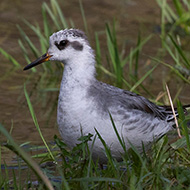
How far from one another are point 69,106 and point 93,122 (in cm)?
28

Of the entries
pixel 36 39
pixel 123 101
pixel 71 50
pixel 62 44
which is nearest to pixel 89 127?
pixel 123 101

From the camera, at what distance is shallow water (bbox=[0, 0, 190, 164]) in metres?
6.55

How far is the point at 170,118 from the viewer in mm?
5699

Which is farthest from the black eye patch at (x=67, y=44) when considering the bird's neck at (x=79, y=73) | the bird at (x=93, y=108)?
the bird's neck at (x=79, y=73)

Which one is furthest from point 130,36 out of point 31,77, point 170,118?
point 170,118

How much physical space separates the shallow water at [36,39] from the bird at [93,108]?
1.10 metres

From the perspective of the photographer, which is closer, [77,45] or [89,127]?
[89,127]

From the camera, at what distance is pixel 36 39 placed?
9.48m

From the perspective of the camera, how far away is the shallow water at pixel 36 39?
655cm

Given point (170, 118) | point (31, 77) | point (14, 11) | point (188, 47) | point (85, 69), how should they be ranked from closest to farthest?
point (85, 69) < point (170, 118) < point (31, 77) < point (188, 47) < point (14, 11)

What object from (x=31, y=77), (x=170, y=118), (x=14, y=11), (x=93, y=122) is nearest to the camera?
(x=93, y=122)

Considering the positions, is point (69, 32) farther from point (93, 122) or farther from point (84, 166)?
point (84, 166)

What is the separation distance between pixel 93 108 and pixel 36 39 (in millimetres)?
4925

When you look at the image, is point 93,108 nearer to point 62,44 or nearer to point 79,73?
point 79,73
